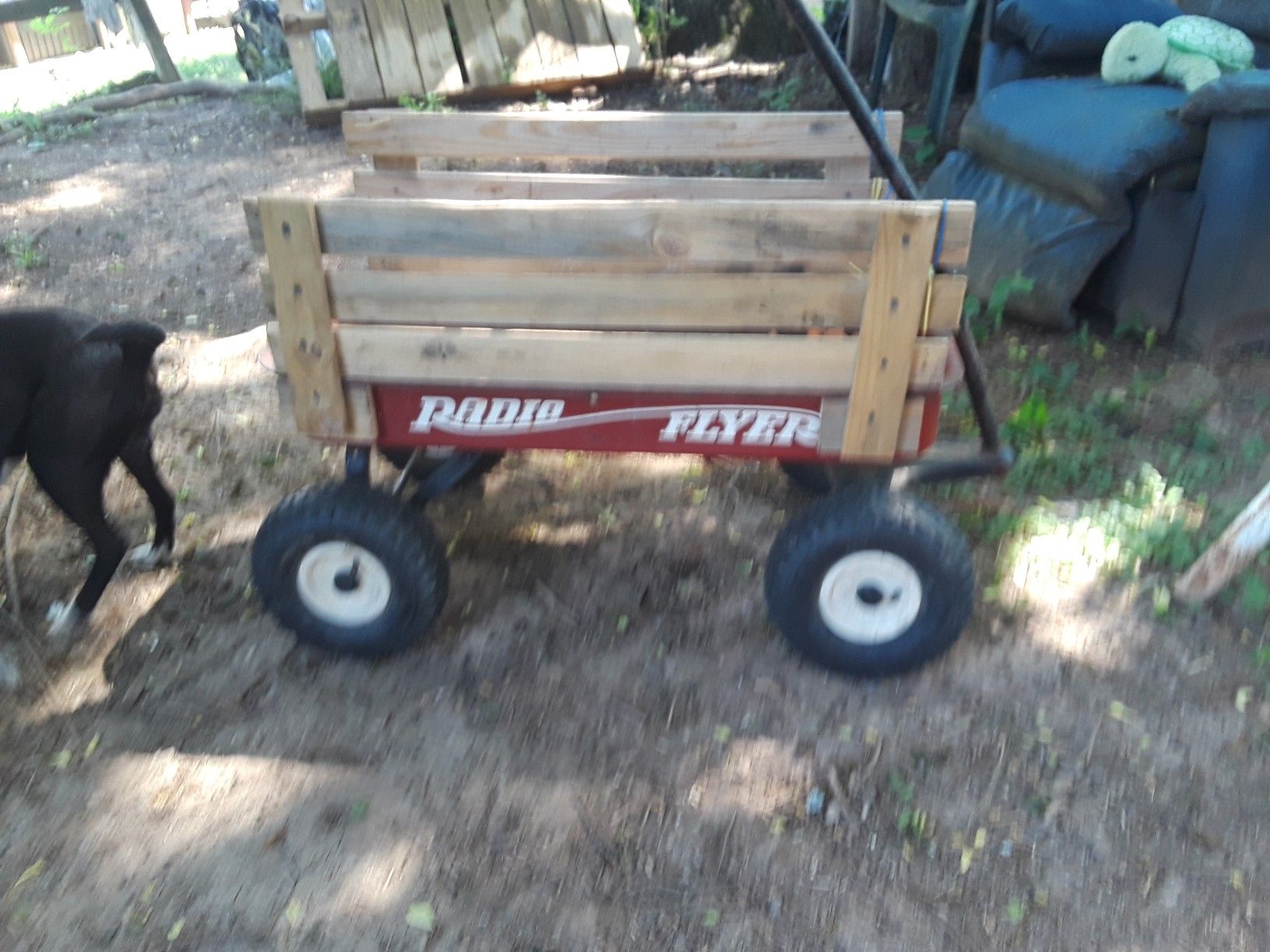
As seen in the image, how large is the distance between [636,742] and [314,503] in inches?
36.6

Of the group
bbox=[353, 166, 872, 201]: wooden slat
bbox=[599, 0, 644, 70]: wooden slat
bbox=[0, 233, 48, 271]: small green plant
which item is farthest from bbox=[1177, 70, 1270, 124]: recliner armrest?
bbox=[0, 233, 48, 271]: small green plant

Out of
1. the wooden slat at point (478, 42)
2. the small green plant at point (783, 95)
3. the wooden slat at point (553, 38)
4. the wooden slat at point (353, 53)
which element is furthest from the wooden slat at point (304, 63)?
the small green plant at point (783, 95)

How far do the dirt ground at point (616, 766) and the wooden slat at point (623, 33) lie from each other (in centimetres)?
477

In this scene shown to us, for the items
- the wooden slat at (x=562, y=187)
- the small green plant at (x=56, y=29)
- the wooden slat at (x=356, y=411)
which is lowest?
→ the small green plant at (x=56, y=29)

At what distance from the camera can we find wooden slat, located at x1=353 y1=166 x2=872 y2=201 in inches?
109

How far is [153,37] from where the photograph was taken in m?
7.93

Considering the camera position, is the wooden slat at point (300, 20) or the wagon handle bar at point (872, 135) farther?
the wooden slat at point (300, 20)

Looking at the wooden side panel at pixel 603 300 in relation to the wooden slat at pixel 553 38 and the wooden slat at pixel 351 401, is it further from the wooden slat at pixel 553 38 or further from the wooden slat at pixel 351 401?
the wooden slat at pixel 553 38

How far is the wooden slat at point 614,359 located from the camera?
2014 millimetres

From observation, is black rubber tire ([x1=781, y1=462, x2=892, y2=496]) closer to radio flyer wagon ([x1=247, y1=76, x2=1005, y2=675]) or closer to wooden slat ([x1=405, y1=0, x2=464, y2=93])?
radio flyer wagon ([x1=247, y1=76, x2=1005, y2=675])

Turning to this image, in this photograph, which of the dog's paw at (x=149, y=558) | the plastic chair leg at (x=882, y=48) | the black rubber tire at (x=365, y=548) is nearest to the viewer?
the black rubber tire at (x=365, y=548)

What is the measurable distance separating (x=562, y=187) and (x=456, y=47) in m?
4.58

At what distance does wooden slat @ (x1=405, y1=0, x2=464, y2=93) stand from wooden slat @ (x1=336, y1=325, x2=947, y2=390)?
16.7 ft

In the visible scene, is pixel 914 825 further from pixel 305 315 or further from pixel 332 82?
pixel 332 82
